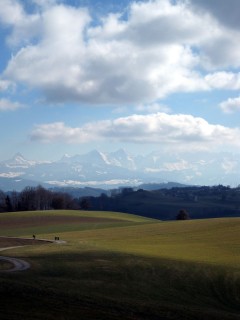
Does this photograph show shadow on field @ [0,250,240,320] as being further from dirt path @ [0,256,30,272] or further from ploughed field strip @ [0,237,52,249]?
ploughed field strip @ [0,237,52,249]

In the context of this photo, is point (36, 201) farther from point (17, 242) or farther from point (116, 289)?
point (116, 289)

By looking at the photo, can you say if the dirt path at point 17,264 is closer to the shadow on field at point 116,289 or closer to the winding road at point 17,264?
the winding road at point 17,264

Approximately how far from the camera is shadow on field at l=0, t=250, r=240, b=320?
21781 mm

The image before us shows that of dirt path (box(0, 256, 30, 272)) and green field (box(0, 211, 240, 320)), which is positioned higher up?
dirt path (box(0, 256, 30, 272))

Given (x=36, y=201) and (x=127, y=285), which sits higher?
(x=36, y=201)

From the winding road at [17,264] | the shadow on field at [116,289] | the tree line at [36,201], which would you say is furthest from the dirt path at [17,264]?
the tree line at [36,201]

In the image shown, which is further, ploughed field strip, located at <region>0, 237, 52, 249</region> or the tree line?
the tree line

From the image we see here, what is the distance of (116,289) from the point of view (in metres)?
30.4

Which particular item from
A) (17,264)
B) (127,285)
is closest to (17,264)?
(17,264)

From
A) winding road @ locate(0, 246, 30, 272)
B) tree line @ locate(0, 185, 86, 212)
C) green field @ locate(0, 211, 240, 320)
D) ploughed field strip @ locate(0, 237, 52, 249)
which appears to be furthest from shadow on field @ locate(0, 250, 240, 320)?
tree line @ locate(0, 185, 86, 212)

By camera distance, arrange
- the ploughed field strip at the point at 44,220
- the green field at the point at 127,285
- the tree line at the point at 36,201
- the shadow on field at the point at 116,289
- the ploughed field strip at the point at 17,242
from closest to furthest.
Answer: the shadow on field at the point at 116,289, the green field at the point at 127,285, the ploughed field strip at the point at 17,242, the ploughed field strip at the point at 44,220, the tree line at the point at 36,201

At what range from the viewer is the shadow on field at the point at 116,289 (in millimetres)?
21781

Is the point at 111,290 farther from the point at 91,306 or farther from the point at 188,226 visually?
the point at 188,226

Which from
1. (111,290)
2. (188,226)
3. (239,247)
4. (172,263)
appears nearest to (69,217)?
(188,226)
